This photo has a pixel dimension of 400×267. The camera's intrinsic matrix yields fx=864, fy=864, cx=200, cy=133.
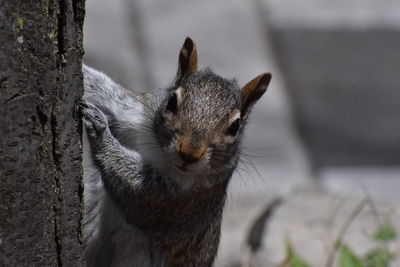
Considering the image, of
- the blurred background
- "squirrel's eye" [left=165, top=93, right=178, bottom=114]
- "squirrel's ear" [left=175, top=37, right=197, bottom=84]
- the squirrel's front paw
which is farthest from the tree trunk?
the blurred background

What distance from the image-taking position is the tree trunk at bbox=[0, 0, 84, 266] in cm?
148

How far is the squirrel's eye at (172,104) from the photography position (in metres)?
2.08

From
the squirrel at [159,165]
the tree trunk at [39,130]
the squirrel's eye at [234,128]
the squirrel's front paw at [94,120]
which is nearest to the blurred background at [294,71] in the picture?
the squirrel at [159,165]

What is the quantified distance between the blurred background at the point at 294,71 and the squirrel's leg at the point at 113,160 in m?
1.59

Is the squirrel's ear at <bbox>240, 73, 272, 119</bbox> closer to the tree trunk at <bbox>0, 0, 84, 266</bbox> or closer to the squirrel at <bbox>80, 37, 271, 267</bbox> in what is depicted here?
the squirrel at <bbox>80, 37, 271, 267</bbox>

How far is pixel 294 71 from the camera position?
5328 millimetres

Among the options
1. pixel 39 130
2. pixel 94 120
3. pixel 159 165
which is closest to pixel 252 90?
pixel 159 165

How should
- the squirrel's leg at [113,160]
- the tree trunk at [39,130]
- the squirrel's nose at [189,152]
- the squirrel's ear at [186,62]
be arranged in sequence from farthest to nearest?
the squirrel's ear at [186,62] < the squirrel's leg at [113,160] < the squirrel's nose at [189,152] < the tree trunk at [39,130]

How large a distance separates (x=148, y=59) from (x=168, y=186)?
315 centimetres

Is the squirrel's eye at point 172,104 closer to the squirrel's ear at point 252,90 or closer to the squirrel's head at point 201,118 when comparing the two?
the squirrel's head at point 201,118

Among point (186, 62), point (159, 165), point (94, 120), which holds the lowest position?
point (159, 165)

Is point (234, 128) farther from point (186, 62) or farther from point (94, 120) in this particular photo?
point (94, 120)

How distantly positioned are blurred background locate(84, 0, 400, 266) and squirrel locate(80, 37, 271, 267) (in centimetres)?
147

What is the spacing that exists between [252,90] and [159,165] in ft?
1.02
